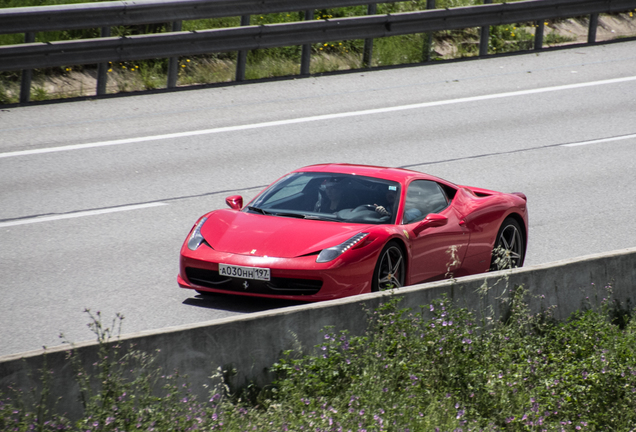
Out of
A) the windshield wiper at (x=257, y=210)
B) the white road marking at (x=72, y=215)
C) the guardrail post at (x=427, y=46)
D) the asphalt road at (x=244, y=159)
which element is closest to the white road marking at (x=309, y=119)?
the asphalt road at (x=244, y=159)

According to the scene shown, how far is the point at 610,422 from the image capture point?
5.38 m

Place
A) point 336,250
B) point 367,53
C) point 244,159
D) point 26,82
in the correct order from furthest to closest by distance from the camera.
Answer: point 367,53, point 26,82, point 244,159, point 336,250

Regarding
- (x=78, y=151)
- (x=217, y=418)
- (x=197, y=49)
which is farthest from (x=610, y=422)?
(x=197, y=49)

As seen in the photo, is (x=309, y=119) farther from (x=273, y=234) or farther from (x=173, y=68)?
(x=273, y=234)

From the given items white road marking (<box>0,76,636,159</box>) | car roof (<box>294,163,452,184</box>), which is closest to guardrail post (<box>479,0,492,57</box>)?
white road marking (<box>0,76,636,159</box>)

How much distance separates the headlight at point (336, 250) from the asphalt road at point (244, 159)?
2.39ft

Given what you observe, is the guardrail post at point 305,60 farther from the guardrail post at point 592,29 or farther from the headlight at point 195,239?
the headlight at point 195,239

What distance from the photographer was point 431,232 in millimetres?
7824

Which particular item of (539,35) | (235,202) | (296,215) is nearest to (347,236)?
(296,215)

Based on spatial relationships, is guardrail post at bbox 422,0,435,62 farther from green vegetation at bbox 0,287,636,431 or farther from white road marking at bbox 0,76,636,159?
green vegetation at bbox 0,287,636,431

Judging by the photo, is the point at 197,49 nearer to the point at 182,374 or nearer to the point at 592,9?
the point at 592,9

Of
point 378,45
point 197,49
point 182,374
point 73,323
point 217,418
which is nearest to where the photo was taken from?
point 217,418

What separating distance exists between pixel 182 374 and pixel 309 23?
13071mm

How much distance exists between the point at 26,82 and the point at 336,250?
31.9 ft
